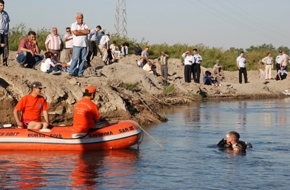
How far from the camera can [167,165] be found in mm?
13172

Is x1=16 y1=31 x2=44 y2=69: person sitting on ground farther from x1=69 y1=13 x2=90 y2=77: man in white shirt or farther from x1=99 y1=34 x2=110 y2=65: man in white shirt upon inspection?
x1=99 y1=34 x2=110 y2=65: man in white shirt

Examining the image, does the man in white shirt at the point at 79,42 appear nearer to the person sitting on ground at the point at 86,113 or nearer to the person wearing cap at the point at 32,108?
the person wearing cap at the point at 32,108

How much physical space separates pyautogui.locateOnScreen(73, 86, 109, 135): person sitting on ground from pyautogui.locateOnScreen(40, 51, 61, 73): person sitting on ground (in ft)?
22.6

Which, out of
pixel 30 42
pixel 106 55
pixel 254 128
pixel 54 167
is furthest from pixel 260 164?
pixel 106 55

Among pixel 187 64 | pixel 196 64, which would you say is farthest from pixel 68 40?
pixel 196 64

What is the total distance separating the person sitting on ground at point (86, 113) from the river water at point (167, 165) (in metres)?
0.55

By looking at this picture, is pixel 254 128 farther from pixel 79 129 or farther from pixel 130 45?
pixel 130 45

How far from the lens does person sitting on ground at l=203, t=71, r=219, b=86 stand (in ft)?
117

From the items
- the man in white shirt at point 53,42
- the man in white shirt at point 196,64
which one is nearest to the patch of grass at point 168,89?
the man in white shirt at point 196,64

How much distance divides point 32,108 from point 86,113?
1.26 m

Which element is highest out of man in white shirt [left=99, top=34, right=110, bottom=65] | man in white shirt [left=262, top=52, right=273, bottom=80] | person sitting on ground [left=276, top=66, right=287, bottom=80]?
man in white shirt [left=99, top=34, right=110, bottom=65]

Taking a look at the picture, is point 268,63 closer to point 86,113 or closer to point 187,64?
point 187,64

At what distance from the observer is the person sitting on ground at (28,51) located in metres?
20.0

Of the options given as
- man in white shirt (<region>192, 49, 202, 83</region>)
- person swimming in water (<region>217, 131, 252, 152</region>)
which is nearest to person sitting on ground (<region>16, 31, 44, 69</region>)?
person swimming in water (<region>217, 131, 252, 152</region>)
